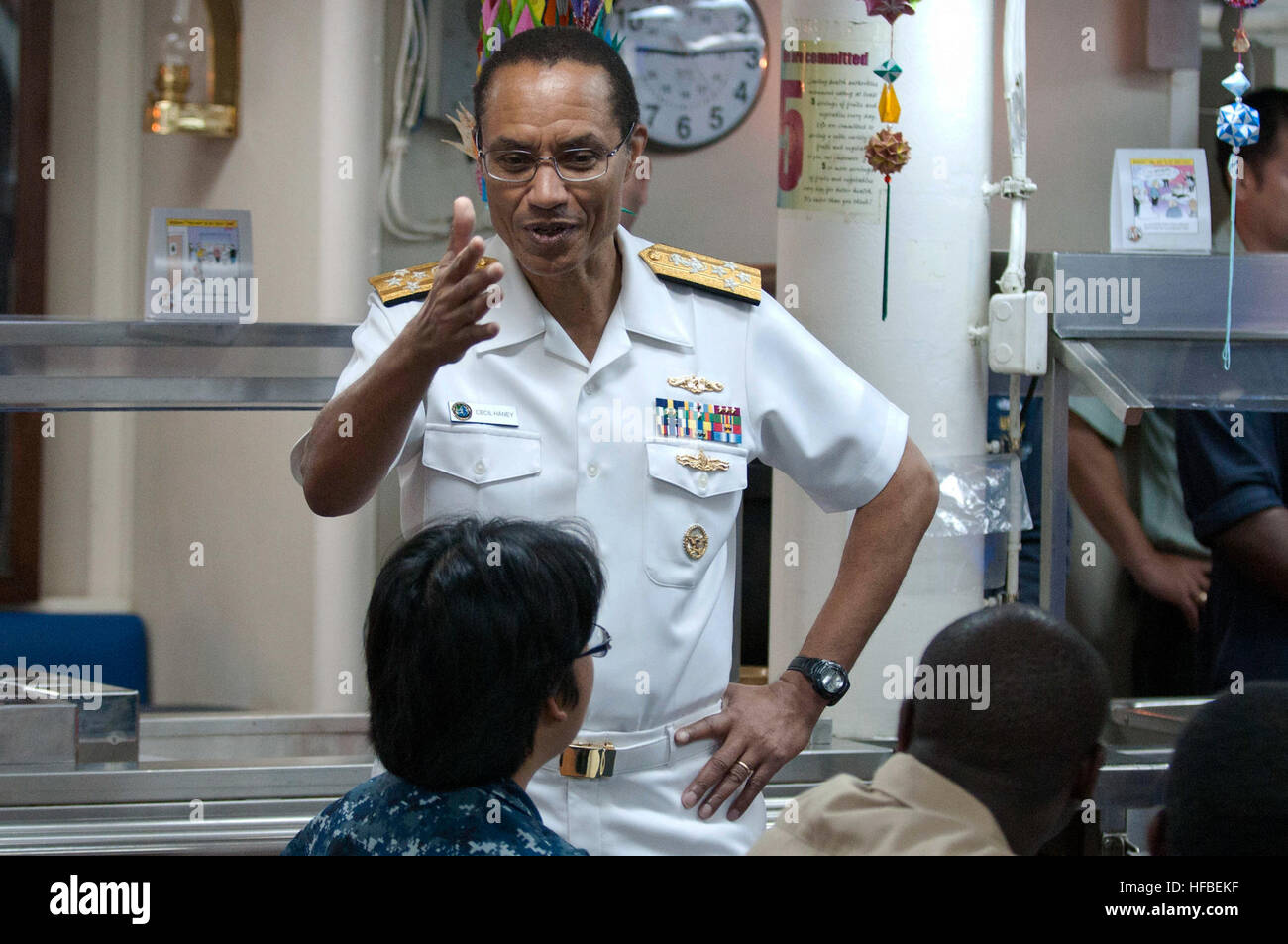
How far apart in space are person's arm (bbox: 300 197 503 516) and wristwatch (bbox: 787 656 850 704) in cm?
52

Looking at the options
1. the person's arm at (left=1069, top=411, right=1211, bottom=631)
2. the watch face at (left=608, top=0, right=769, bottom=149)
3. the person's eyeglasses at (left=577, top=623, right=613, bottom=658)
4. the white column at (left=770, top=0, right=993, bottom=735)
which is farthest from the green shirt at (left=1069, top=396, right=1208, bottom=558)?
the person's eyeglasses at (left=577, top=623, right=613, bottom=658)

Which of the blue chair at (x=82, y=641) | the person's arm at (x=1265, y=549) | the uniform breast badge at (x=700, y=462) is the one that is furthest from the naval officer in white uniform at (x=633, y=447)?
the blue chair at (x=82, y=641)

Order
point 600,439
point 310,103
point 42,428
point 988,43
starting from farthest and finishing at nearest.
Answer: point 42,428
point 310,103
point 988,43
point 600,439

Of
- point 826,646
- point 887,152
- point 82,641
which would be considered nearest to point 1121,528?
point 887,152

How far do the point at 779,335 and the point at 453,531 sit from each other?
1.86 feet

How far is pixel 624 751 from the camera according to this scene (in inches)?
59.5

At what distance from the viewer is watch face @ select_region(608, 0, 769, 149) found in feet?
12.7

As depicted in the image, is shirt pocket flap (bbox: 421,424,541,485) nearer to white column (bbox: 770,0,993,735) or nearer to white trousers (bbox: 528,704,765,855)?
white trousers (bbox: 528,704,765,855)

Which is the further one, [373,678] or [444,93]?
[444,93]

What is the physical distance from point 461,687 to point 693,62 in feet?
9.93

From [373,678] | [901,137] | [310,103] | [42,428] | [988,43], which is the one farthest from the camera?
[42,428]
